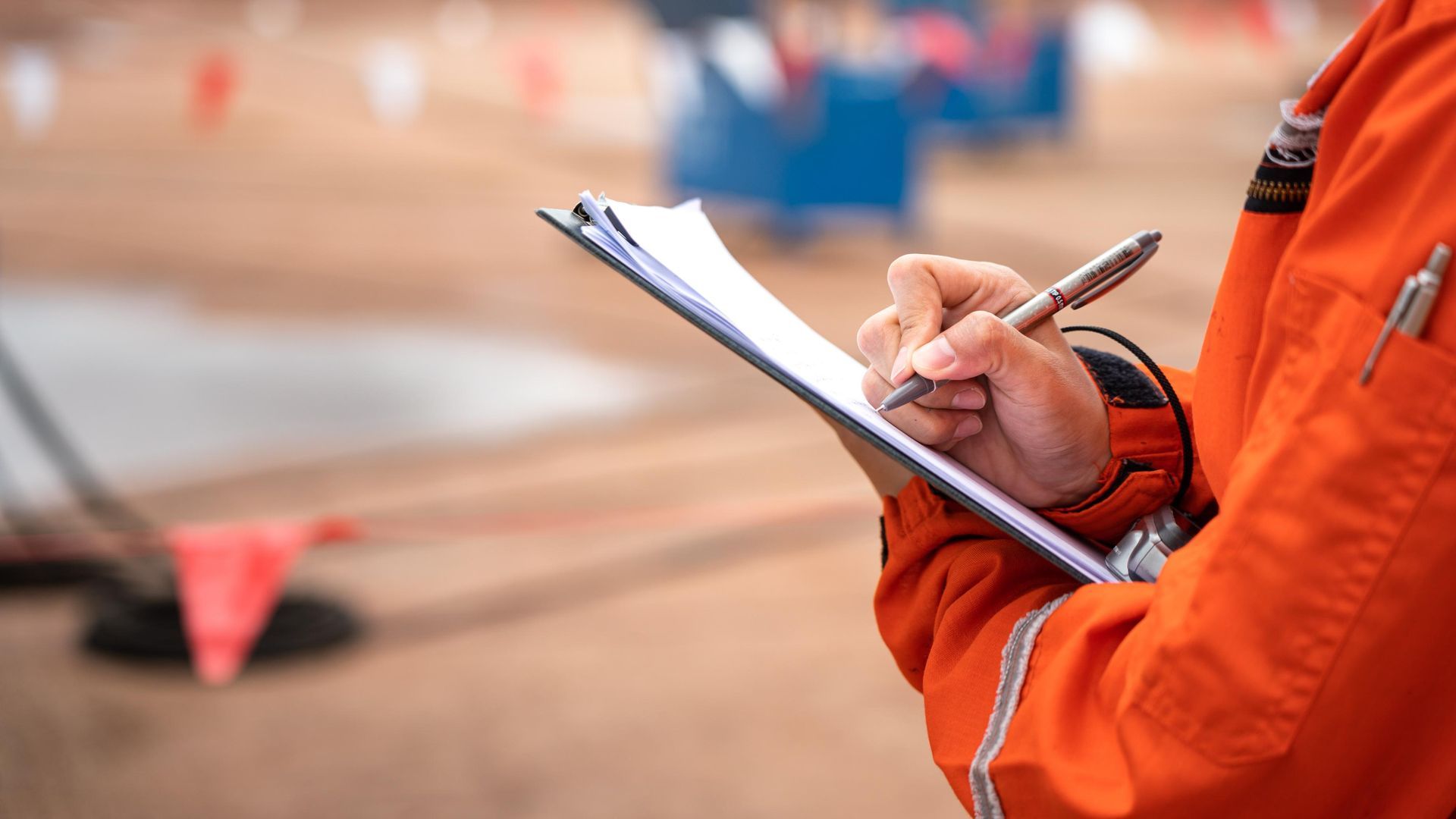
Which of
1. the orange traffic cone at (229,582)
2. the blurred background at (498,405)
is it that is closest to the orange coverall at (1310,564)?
the blurred background at (498,405)

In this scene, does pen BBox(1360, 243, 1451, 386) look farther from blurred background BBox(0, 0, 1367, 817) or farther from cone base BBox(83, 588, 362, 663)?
cone base BBox(83, 588, 362, 663)

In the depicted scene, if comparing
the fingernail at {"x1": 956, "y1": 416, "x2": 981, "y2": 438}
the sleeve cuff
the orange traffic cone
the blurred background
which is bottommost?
the blurred background

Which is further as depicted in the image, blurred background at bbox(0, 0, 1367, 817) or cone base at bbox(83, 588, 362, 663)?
cone base at bbox(83, 588, 362, 663)

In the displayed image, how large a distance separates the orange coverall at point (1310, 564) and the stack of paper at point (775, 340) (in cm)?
9

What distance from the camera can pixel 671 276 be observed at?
102 centimetres

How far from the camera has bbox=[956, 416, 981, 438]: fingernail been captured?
3.41 feet

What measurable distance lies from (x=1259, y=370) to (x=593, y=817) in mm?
1775

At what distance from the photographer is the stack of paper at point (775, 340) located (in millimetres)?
953

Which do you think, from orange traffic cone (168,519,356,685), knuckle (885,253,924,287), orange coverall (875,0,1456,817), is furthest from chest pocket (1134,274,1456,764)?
orange traffic cone (168,519,356,685)

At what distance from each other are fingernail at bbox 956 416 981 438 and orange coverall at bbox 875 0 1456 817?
184 millimetres

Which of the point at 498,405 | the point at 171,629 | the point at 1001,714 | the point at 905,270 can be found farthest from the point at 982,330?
the point at 498,405

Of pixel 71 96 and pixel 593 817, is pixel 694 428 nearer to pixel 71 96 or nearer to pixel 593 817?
pixel 593 817

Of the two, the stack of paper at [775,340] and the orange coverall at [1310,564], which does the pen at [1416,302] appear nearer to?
the orange coverall at [1310,564]

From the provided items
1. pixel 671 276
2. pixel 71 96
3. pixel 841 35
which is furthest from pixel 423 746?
pixel 71 96
